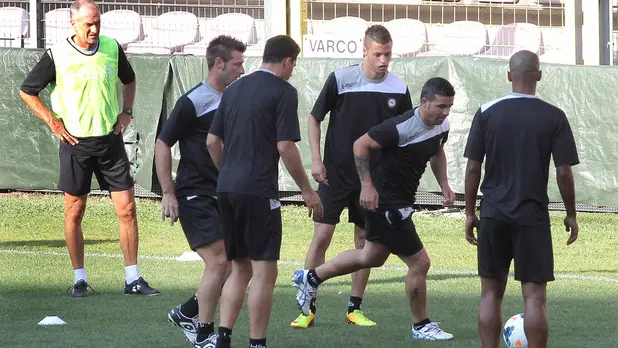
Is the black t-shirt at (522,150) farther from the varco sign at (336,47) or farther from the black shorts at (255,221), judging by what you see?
the varco sign at (336,47)

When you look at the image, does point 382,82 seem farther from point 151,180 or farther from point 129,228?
point 151,180

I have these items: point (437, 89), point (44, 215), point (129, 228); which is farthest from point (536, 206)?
point (44, 215)

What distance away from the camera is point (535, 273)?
6.28 m

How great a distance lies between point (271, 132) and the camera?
666 cm

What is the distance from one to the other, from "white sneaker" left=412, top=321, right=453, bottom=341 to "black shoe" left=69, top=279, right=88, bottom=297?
9.51ft

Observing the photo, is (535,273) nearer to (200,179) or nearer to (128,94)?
(200,179)

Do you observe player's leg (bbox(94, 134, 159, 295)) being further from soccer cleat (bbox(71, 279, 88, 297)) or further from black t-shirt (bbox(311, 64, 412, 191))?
black t-shirt (bbox(311, 64, 412, 191))

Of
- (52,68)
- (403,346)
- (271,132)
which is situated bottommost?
(403,346)

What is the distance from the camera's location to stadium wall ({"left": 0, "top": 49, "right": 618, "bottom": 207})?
14625mm

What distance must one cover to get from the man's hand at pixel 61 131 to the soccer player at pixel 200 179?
2355mm

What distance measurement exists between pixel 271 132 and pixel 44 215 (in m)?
8.94

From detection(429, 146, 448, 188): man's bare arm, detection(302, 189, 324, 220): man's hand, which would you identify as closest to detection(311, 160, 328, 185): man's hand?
detection(429, 146, 448, 188): man's bare arm

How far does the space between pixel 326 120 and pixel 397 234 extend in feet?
25.5

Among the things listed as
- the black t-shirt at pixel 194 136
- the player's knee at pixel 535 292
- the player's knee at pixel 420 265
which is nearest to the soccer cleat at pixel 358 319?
the player's knee at pixel 420 265
